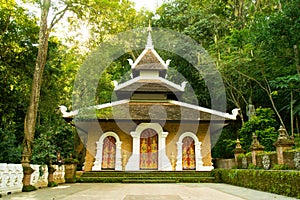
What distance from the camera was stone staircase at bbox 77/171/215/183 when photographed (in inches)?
512

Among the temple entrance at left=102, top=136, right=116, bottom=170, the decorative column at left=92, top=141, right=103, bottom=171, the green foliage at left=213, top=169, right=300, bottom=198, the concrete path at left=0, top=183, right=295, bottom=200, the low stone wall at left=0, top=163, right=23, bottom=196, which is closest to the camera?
the concrete path at left=0, top=183, right=295, bottom=200

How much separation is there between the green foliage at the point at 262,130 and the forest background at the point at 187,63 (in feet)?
0.15

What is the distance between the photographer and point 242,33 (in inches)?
717

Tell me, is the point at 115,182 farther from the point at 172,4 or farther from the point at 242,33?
the point at 172,4

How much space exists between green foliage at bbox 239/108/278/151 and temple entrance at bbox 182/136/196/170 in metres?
2.74

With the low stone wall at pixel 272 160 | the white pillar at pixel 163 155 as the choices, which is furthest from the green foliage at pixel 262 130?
the white pillar at pixel 163 155

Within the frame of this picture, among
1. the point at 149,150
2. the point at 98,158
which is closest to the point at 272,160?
the point at 149,150

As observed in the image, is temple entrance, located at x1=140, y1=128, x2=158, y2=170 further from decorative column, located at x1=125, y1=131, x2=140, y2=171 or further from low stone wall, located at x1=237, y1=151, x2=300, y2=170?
low stone wall, located at x1=237, y1=151, x2=300, y2=170

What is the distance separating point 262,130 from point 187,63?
9.76 m

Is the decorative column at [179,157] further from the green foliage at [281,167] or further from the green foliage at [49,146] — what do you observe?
the green foliage at [281,167]

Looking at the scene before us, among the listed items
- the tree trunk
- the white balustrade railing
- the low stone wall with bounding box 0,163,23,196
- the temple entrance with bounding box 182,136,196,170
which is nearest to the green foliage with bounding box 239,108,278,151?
the temple entrance with bounding box 182,136,196,170

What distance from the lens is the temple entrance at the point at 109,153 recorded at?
14891 mm

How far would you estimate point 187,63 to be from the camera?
23.0 m

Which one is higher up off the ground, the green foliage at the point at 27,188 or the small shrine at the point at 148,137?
the small shrine at the point at 148,137
